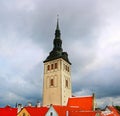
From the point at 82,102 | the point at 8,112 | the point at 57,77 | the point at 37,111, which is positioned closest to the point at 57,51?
the point at 57,77

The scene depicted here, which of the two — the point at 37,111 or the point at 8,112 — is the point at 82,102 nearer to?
the point at 37,111

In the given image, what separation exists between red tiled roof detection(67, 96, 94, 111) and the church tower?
173 centimetres

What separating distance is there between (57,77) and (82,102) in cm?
966

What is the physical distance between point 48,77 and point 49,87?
3079mm

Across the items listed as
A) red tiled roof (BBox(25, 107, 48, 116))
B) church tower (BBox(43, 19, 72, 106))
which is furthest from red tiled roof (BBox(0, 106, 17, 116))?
church tower (BBox(43, 19, 72, 106))

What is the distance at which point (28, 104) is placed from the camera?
67750 mm

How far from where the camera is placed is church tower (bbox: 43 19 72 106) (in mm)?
66938

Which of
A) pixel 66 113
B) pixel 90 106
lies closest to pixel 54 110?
pixel 66 113

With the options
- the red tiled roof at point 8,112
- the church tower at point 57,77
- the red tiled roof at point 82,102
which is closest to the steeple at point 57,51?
the church tower at point 57,77

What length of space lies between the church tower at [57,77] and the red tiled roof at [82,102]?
1.73 metres

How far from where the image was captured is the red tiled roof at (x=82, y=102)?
63688 mm

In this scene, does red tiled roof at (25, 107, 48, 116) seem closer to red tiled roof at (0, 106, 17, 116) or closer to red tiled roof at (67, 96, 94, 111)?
red tiled roof at (0, 106, 17, 116)

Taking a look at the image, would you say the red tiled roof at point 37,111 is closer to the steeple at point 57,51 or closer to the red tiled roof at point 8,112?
the red tiled roof at point 8,112

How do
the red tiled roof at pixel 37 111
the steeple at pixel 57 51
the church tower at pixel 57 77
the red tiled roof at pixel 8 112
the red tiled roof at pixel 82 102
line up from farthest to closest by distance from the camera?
the steeple at pixel 57 51 < the church tower at pixel 57 77 < the red tiled roof at pixel 82 102 < the red tiled roof at pixel 8 112 < the red tiled roof at pixel 37 111
